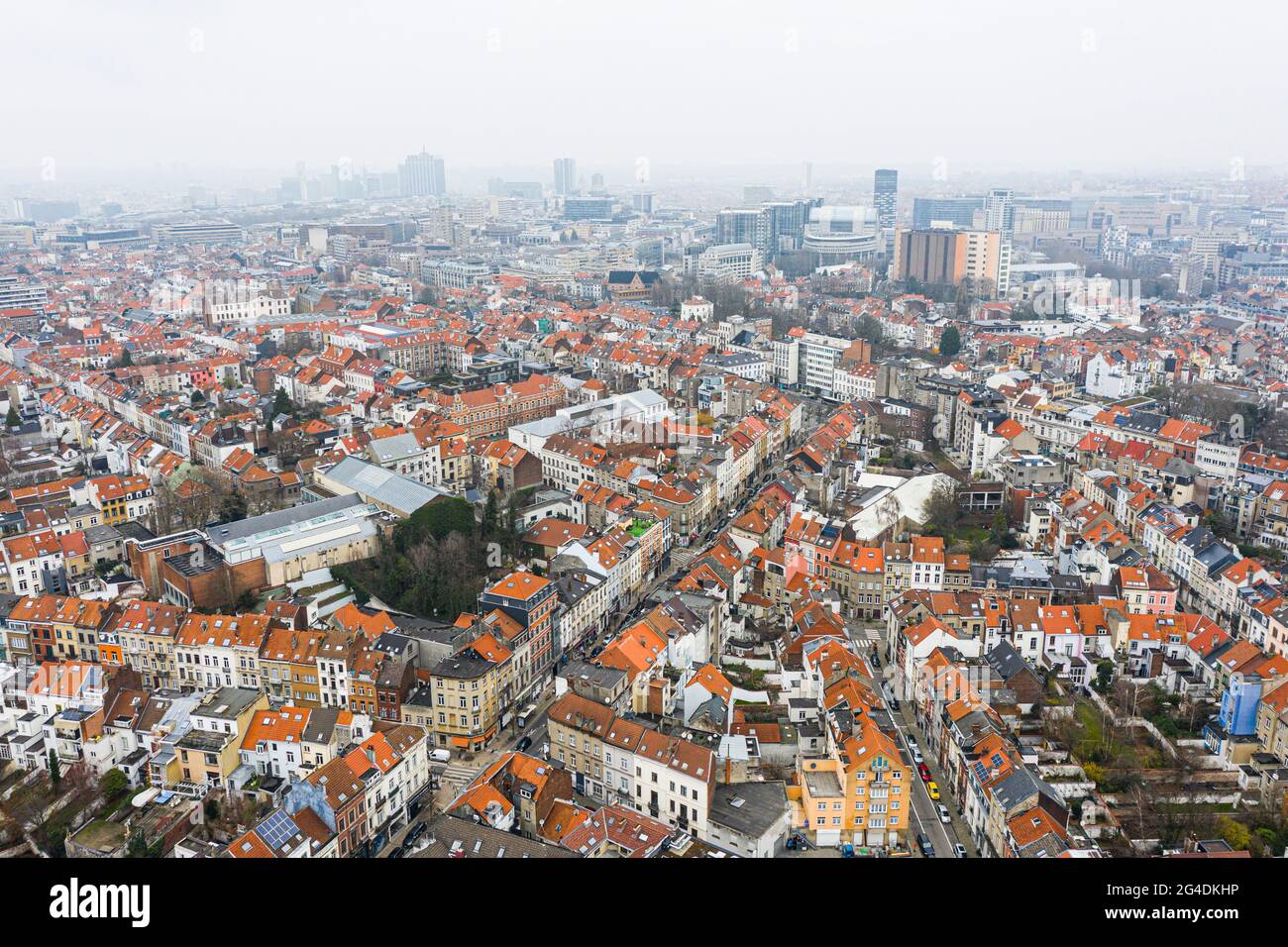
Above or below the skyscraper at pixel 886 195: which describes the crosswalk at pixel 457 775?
below

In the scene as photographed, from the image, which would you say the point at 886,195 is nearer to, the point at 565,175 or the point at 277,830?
the point at 565,175

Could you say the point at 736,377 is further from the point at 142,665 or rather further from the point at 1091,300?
the point at 1091,300

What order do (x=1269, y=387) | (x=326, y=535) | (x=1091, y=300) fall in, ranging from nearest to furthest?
(x=326, y=535) < (x=1269, y=387) < (x=1091, y=300)

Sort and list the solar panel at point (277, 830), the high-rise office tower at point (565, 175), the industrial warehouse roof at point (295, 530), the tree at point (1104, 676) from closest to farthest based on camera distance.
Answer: the solar panel at point (277, 830)
the tree at point (1104, 676)
the industrial warehouse roof at point (295, 530)
the high-rise office tower at point (565, 175)

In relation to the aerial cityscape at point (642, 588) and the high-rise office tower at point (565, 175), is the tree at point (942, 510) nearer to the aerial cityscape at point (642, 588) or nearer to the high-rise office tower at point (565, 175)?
the aerial cityscape at point (642, 588)

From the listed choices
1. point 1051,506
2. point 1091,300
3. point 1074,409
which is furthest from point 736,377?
point 1091,300

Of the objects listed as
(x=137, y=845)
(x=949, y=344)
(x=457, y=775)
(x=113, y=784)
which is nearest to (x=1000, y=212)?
(x=949, y=344)

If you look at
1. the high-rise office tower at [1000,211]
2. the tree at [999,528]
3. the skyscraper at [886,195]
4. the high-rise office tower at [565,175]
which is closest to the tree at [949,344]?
the tree at [999,528]

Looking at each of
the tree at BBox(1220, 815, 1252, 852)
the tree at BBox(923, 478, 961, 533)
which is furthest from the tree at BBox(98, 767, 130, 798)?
the tree at BBox(923, 478, 961, 533)
